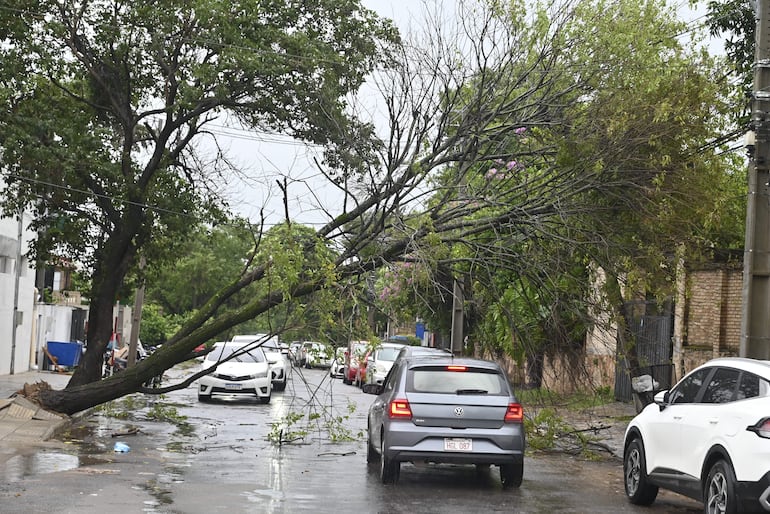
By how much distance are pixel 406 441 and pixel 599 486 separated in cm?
296

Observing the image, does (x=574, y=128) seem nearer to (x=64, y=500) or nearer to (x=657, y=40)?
(x=657, y=40)

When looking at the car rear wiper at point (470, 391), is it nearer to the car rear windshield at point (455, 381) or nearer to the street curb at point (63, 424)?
the car rear windshield at point (455, 381)

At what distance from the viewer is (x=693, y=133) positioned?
16703 millimetres

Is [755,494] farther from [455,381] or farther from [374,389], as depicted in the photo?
[374,389]

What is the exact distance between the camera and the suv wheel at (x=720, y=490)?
954 cm

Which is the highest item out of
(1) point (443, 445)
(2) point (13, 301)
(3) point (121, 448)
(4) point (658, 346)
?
(2) point (13, 301)

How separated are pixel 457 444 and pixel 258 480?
2.56 m

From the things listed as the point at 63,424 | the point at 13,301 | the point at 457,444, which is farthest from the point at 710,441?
the point at 13,301

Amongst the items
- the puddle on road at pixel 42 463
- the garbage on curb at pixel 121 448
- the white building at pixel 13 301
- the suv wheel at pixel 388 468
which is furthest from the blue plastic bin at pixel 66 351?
the suv wheel at pixel 388 468

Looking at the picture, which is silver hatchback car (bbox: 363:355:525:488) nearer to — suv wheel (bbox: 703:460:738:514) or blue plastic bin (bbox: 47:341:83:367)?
suv wheel (bbox: 703:460:738:514)

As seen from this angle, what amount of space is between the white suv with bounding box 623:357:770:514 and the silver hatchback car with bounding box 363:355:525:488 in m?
1.44

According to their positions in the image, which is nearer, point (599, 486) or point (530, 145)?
point (599, 486)

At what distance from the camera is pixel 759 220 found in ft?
44.2

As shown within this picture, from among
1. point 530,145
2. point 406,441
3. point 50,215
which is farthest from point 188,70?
point 406,441
